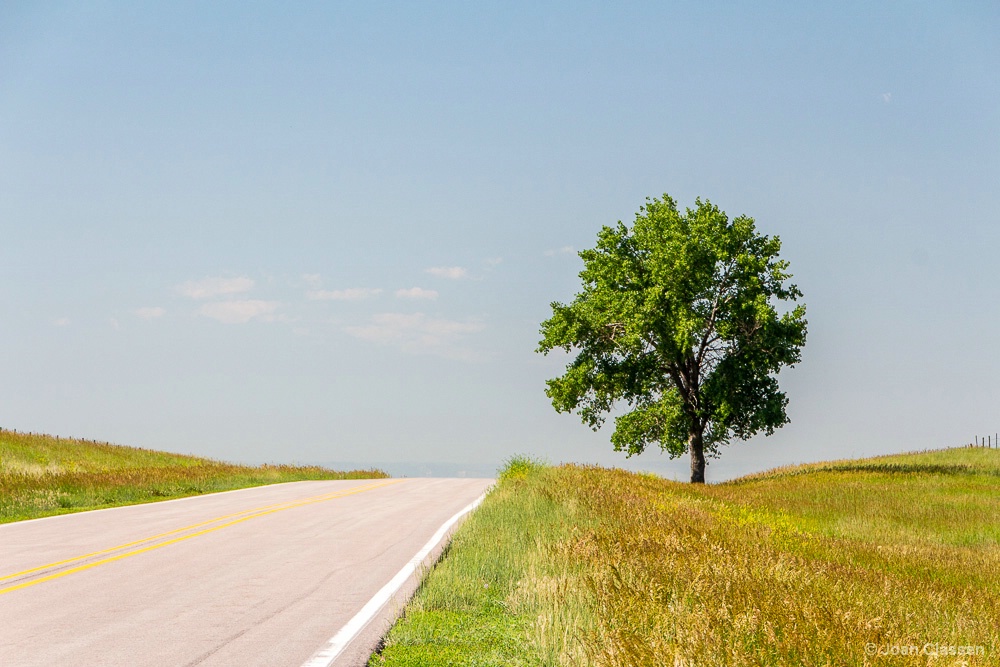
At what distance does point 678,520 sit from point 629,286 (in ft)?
83.8

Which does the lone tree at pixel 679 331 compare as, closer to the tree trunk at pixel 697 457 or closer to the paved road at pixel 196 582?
the tree trunk at pixel 697 457

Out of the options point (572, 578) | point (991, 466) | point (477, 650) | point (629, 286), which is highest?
point (629, 286)

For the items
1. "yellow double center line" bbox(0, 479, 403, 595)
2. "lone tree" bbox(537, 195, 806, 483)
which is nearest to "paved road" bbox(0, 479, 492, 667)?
"yellow double center line" bbox(0, 479, 403, 595)

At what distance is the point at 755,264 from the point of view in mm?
35906

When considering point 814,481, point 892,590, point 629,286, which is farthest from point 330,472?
point 892,590

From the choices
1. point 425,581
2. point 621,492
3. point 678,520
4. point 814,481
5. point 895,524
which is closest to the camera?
point 425,581

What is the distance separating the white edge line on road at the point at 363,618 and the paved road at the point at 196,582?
0.09 meters

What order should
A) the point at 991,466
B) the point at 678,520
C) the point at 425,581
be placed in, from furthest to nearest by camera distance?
the point at 991,466 < the point at 678,520 < the point at 425,581

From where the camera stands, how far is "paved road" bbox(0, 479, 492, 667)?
7.25 metres

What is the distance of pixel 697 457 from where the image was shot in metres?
37.4

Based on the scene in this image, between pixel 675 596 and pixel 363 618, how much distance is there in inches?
120

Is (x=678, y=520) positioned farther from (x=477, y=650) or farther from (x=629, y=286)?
(x=629, y=286)

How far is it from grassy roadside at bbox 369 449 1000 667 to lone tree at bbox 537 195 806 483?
18580 millimetres

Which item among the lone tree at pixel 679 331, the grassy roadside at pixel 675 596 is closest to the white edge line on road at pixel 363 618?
the grassy roadside at pixel 675 596
